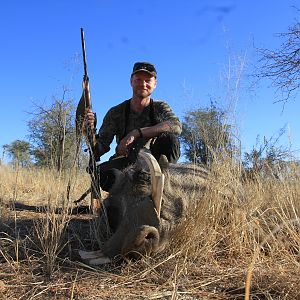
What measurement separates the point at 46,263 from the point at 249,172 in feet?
7.13

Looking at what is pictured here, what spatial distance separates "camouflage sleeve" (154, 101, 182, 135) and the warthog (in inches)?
36.7

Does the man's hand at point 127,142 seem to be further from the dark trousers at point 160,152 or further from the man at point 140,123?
the dark trousers at point 160,152

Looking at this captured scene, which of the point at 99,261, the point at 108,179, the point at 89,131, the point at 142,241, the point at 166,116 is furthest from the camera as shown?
the point at 166,116

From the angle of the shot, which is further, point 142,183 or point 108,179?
point 108,179

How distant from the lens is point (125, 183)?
9.43ft

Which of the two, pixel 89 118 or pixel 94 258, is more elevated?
pixel 89 118

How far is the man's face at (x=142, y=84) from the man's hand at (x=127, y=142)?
23.7 inches

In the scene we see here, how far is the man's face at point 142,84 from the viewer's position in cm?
402

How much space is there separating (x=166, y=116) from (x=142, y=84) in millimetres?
375

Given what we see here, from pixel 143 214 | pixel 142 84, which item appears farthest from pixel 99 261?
pixel 142 84

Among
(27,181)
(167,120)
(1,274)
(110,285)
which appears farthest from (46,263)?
(27,181)

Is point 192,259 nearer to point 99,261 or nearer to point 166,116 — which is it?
point 99,261

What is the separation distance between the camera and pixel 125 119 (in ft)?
13.5

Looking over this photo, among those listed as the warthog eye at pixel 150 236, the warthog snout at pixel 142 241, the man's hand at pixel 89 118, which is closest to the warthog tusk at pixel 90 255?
the warthog snout at pixel 142 241
